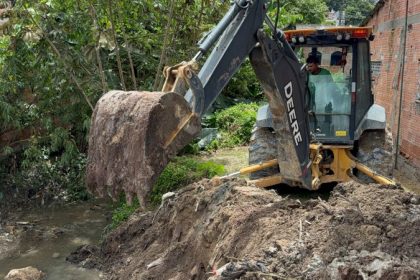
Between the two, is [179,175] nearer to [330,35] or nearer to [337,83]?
[337,83]

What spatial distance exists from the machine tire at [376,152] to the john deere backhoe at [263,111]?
0.35ft

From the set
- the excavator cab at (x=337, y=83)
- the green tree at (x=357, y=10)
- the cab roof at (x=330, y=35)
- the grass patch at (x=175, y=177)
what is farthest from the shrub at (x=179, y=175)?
the green tree at (x=357, y=10)

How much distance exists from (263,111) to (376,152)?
1766mm

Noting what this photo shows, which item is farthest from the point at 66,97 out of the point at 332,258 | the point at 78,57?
the point at 332,258

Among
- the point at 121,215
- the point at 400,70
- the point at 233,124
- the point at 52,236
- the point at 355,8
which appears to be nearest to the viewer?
the point at 52,236

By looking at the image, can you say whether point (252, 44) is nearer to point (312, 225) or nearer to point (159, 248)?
point (312, 225)

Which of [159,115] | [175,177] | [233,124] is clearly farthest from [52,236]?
[233,124]

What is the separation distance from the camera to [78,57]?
876cm

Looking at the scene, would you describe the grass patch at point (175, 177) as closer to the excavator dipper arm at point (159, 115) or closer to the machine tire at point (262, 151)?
the machine tire at point (262, 151)

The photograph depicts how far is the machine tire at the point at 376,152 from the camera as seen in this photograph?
7.05 metres

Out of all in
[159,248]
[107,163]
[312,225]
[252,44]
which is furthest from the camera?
[159,248]

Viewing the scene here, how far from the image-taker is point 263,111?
777cm

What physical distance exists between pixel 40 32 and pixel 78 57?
0.73m

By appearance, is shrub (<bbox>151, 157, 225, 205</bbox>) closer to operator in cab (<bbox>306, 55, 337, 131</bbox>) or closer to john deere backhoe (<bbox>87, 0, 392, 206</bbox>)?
john deere backhoe (<bbox>87, 0, 392, 206</bbox>)
